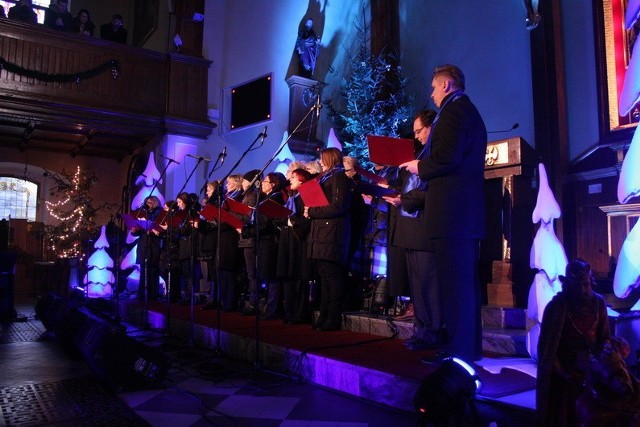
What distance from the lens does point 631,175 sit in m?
2.96

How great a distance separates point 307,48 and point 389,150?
8.21 m

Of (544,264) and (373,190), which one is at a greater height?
(373,190)

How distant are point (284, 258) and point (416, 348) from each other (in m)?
1.82

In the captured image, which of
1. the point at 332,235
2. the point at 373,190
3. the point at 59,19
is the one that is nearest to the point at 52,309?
the point at 332,235

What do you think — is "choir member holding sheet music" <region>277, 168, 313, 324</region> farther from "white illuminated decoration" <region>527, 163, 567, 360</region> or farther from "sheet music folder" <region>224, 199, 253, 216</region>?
"white illuminated decoration" <region>527, 163, 567, 360</region>

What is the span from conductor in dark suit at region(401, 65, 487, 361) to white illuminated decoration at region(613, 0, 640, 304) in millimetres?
916

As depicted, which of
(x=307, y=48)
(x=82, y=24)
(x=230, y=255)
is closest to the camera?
(x=230, y=255)

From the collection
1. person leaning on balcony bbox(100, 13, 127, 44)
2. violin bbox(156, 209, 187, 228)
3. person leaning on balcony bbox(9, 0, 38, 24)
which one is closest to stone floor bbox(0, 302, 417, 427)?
violin bbox(156, 209, 187, 228)

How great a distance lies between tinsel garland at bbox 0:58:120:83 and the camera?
8914 mm

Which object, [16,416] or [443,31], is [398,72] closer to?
[443,31]

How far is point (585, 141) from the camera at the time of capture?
6.70 m

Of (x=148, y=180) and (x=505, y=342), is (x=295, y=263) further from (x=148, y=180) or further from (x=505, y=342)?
(x=148, y=180)

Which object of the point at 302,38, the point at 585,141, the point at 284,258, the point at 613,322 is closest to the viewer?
the point at 613,322

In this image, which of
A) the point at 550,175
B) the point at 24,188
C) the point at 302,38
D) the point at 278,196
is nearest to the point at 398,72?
the point at 302,38
